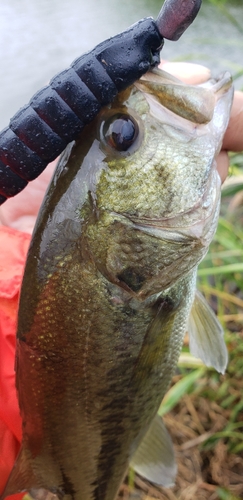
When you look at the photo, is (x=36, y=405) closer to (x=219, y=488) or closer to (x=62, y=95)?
(x=62, y=95)

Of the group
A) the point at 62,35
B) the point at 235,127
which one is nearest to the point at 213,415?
the point at 235,127

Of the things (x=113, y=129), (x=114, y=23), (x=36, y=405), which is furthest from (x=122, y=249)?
(x=114, y=23)

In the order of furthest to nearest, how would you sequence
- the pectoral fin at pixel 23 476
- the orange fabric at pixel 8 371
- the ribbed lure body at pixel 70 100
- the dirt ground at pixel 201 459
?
1. the dirt ground at pixel 201 459
2. the orange fabric at pixel 8 371
3. the pectoral fin at pixel 23 476
4. the ribbed lure body at pixel 70 100

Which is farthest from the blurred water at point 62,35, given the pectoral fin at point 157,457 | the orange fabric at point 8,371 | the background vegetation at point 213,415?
the pectoral fin at point 157,457

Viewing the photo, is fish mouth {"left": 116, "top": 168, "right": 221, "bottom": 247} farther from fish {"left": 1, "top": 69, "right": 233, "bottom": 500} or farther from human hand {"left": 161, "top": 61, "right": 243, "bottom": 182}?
human hand {"left": 161, "top": 61, "right": 243, "bottom": 182}

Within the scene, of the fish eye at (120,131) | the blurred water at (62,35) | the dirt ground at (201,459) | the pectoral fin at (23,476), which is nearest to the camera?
the fish eye at (120,131)

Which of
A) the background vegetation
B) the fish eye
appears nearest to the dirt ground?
the background vegetation

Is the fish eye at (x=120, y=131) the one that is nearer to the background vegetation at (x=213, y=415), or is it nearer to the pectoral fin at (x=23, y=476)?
the pectoral fin at (x=23, y=476)
